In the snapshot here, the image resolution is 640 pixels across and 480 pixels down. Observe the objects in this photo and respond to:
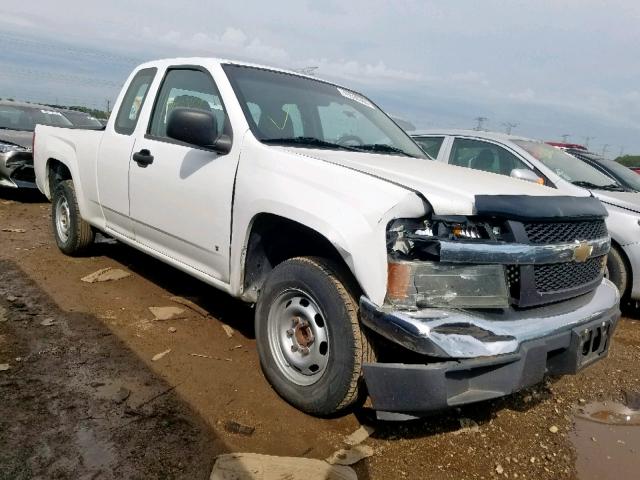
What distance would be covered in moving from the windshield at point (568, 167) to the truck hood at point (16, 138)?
7.51 m

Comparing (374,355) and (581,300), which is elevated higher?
(581,300)

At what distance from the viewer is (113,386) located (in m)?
3.01

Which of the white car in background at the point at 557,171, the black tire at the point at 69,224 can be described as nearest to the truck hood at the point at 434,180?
the white car in background at the point at 557,171

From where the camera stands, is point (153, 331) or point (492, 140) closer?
point (153, 331)

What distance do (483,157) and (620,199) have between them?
1.50m

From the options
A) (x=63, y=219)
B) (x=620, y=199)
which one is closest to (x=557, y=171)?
(x=620, y=199)

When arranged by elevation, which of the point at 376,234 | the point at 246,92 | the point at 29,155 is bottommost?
the point at 29,155

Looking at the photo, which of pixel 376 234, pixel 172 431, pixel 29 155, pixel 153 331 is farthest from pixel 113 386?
pixel 29 155

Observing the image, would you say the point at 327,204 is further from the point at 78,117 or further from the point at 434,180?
the point at 78,117

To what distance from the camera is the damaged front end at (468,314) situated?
7.38ft

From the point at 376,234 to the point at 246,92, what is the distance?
5.38 feet

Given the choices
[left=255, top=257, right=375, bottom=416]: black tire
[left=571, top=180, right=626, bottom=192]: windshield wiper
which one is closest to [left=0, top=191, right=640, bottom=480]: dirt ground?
[left=255, top=257, right=375, bottom=416]: black tire

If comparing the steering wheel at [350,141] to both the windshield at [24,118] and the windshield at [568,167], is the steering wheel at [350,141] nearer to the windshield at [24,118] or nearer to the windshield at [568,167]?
the windshield at [568,167]

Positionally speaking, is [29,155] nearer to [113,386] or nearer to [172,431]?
[113,386]
